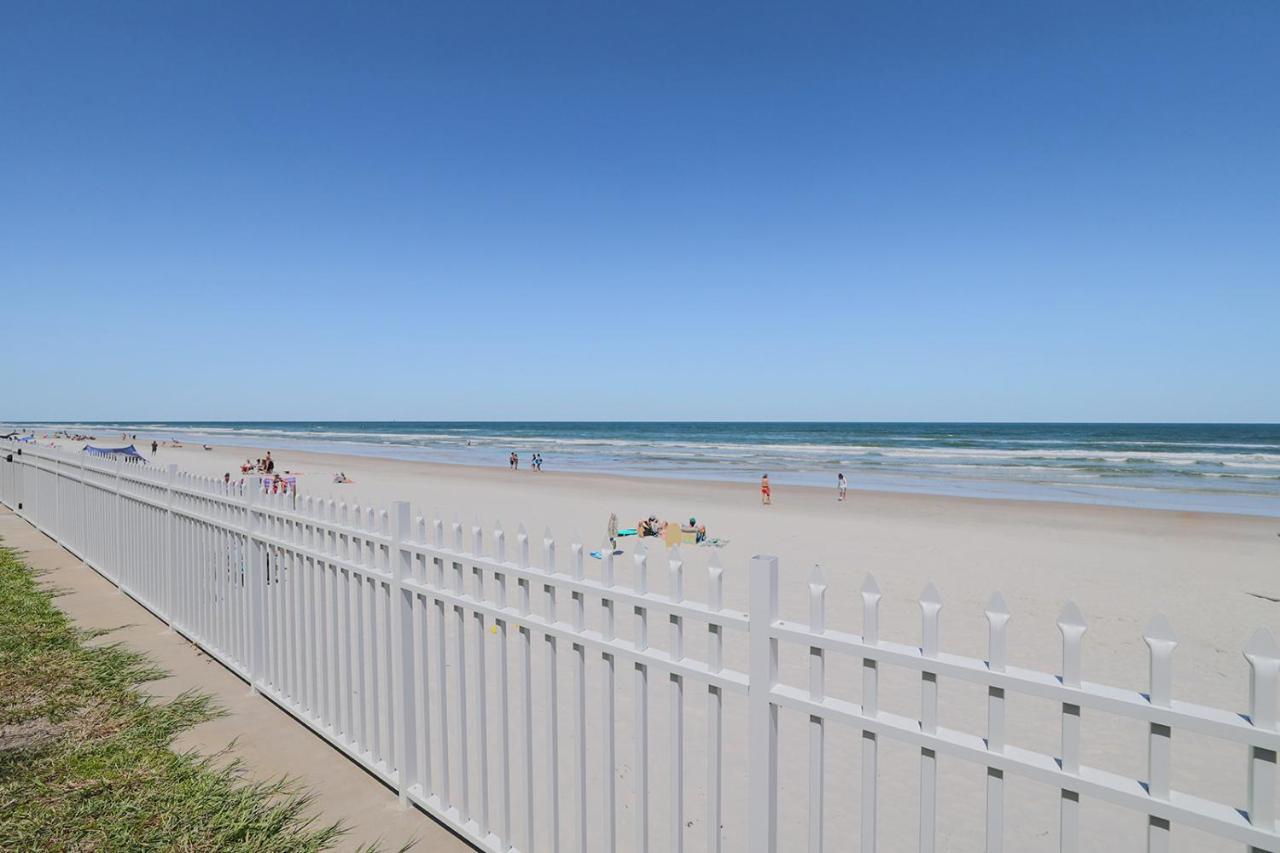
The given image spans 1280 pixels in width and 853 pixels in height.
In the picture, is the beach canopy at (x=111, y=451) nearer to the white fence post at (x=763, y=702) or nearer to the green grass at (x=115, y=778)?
the green grass at (x=115, y=778)

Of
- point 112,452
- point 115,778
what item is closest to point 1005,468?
point 112,452

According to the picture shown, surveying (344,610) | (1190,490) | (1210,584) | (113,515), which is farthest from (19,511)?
(1190,490)

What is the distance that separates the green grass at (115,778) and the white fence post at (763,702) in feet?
7.41

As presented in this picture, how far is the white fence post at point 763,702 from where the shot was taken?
2336 millimetres

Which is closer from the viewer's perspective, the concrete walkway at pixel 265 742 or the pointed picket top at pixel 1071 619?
the pointed picket top at pixel 1071 619

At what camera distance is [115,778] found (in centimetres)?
375

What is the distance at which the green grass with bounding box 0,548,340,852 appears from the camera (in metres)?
3.29

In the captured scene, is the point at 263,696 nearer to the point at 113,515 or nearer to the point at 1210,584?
the point at 113,515

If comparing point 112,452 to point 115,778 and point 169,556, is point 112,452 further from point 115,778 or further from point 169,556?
point 115,778

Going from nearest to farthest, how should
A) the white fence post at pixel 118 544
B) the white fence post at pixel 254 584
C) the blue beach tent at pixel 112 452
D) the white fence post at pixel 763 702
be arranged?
the white fence post at pixel 763 702
the white fence post at pixel 254 584
the white fence post at pixel 118 544
the blue beach tent at pixel 112 452

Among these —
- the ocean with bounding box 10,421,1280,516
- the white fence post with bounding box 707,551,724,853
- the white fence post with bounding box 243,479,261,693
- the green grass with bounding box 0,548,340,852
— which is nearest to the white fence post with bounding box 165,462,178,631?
the green grass with bounding box 0,548,340,852

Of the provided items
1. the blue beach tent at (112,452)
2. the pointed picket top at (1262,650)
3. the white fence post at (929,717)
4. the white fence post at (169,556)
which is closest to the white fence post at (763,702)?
the white fence post at (929,717)

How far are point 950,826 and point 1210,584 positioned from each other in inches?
410

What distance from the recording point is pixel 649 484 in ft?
98.3
